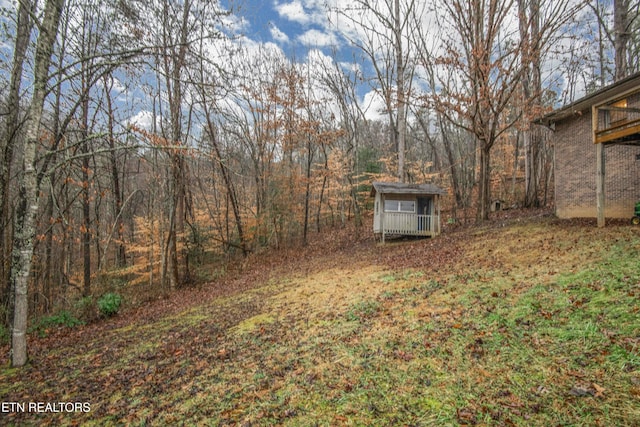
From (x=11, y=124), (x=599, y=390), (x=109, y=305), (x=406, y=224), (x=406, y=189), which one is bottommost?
(x=109, y=305)

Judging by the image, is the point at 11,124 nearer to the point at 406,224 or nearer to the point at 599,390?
the point at 599,390

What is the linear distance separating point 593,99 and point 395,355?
11.8 m

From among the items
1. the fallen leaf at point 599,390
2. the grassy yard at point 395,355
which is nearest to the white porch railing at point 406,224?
the grassy yard at point 395,355

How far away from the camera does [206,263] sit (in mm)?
16359

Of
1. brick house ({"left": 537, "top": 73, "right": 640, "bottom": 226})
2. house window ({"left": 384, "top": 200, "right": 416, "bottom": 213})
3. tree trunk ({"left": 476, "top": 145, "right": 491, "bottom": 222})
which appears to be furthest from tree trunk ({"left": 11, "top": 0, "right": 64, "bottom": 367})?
tree trunk ({"left": 476, "top": 145, "right": 491, "bottom": 222})

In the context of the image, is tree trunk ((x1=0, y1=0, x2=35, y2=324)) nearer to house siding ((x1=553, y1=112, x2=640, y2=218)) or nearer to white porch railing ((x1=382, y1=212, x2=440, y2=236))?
white porch railing ((x1=382, y1=212, x2=440, y2=236))

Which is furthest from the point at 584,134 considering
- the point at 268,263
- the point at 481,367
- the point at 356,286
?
the point at 268,263

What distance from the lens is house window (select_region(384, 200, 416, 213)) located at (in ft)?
50.9

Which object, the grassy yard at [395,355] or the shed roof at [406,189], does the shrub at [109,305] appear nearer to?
the grassy yard at [395,355]

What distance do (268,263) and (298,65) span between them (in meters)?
13.4
